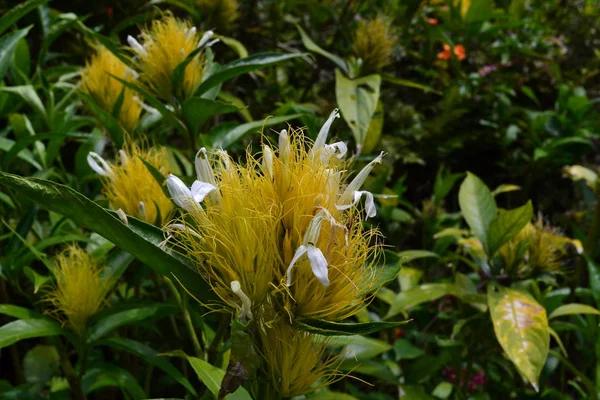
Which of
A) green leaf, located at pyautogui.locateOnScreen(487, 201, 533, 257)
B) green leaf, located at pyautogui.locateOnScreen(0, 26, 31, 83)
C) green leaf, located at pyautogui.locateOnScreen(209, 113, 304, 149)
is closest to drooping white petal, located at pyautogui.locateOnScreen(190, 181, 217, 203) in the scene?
green leaf, located at pyautogui.locateOnScreen(209, 113, 304, 149)

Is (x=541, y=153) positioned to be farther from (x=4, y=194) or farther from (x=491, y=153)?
(x=4, y=194)

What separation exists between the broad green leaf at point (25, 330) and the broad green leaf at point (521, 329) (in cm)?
78

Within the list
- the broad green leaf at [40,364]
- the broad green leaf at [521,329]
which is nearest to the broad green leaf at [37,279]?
the broad green leaf at [40,364]

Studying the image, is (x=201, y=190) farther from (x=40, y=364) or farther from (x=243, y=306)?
(x=40, y=364)

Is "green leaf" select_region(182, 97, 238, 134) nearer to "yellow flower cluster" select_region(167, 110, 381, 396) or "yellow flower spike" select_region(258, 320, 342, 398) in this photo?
"yellow flower cluster" select_region(167, 110, 381, 396)

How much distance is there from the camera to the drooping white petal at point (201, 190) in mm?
570

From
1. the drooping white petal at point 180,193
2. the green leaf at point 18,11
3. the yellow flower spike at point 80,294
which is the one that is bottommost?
the yellow flower spike at point 80,294

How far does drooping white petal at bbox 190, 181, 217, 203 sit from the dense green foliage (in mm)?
59

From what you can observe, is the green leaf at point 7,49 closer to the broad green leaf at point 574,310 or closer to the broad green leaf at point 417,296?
the broad green leaf at point 417,296

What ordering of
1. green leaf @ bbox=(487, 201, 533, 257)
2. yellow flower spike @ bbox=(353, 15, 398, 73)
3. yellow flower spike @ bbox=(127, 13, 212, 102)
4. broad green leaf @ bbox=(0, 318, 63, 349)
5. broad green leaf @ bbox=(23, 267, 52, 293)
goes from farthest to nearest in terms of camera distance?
yellow flower spike @ bbox=(353, 15, 398, 73) → green leaf @ bbox=(487, 201, 533, 257) → yellow flower spike @ bbox=(127, 13, 212, 102) → broad green leaf @ bbox=(23, 267, 52, 293) → broad green leaf @ bbox=(0, 318, 63, 349)

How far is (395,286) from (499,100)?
1461mm

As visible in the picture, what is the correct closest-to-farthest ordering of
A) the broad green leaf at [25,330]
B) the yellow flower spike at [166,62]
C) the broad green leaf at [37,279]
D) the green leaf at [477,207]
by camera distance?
the broad green leaf at [25,330] → the broad green leaf at [37,279] → the yellow flower spike at [166,62] → the green leaf at [477,207]

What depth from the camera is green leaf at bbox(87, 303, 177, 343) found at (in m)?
0.89

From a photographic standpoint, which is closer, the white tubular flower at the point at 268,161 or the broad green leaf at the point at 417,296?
the white tubular flower at the point at 268,161
